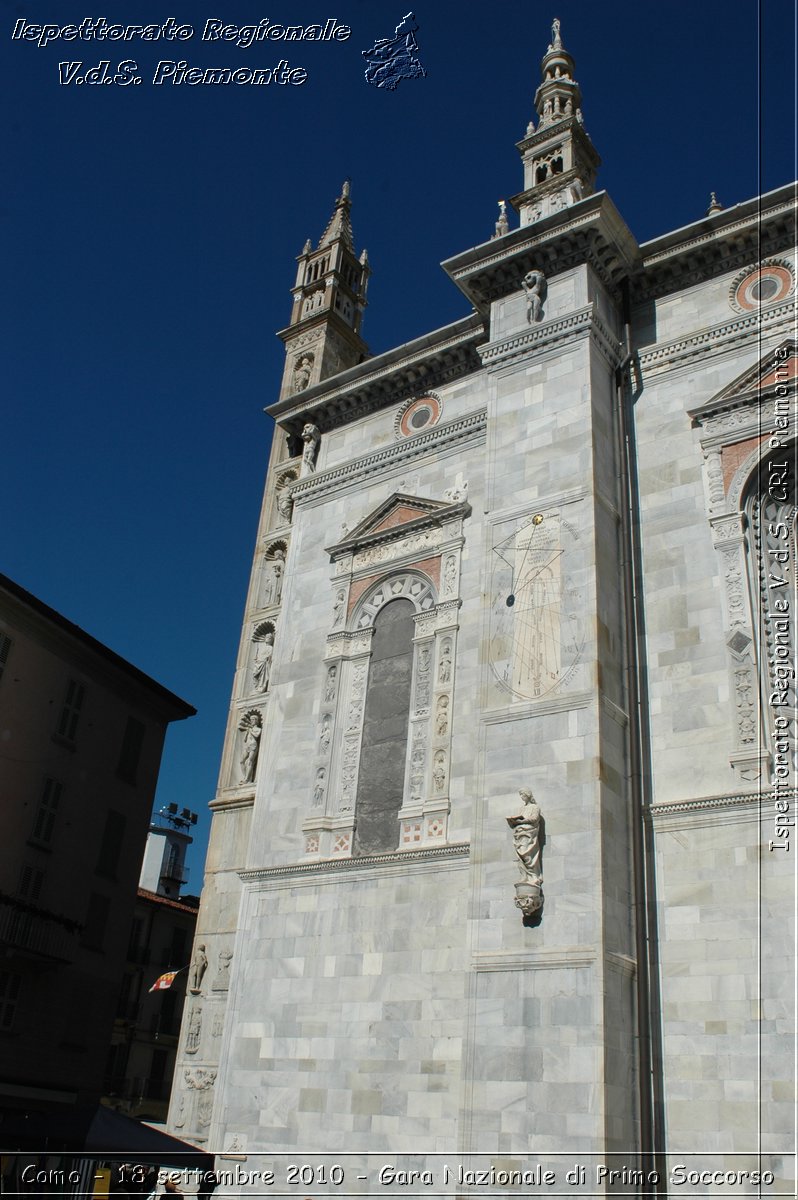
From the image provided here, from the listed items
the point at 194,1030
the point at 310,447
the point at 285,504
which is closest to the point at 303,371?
the point at 310,447

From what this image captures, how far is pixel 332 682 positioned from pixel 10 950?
11.4 meters

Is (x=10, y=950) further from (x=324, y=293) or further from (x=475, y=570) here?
A: (x=324, y=293)

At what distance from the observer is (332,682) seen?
2103 centimetres

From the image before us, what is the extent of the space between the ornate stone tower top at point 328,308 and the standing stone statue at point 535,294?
842 centimetres

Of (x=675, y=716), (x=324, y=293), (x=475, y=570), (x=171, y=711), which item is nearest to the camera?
(x=675, y=716)

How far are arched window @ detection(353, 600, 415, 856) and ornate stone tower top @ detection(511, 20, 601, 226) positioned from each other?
8.93 m

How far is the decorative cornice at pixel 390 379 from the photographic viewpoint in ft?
73.7

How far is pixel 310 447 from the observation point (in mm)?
24969

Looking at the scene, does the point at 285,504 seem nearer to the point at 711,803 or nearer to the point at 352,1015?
the point at 352,1015

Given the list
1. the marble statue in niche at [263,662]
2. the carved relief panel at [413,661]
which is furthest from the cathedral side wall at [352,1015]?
the marble statue in niche at [263,662]

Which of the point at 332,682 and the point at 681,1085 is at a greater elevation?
the point at 332,682

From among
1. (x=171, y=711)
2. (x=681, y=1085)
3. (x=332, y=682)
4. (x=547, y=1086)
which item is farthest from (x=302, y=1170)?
(x=171, y=711)

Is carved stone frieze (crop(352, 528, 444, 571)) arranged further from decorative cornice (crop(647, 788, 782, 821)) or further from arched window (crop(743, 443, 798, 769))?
decorative cornice (crop(647, 788, 782, 821))

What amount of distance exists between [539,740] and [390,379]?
1081 cm
